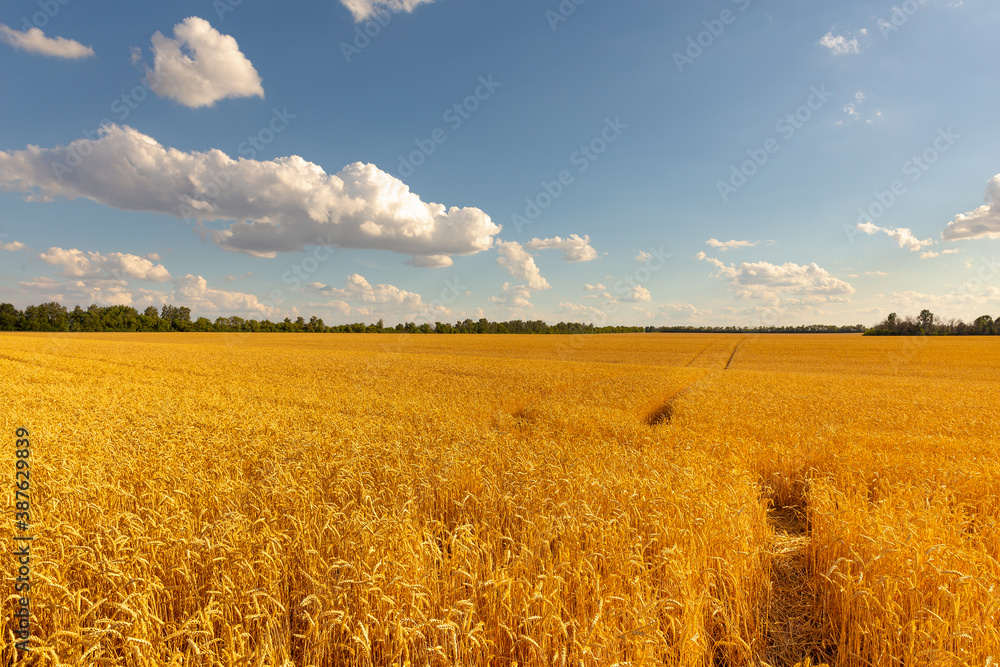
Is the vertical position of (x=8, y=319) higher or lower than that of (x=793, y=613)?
higher

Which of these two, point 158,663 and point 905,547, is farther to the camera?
point 905,547

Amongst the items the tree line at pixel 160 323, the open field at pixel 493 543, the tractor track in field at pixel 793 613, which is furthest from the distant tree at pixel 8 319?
the tractor track in field at pixel 793 613

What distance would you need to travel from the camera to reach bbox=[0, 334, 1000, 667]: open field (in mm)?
2996

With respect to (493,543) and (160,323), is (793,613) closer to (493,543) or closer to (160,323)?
(493,543)

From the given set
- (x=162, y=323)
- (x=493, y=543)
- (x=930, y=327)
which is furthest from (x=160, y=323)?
(x=930, y=327)

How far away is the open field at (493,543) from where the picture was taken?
3.00 m

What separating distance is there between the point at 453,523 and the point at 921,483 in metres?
8.00

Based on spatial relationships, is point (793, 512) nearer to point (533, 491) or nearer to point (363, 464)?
point (533, 491)

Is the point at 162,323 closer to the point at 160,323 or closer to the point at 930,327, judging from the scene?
the point at 160,323

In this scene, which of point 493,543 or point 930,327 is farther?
point 930,327

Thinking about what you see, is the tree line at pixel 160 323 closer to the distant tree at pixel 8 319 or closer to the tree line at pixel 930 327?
the distant tree at pixel 8 319

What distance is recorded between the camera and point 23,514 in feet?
13.9

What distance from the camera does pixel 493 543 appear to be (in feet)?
14.1

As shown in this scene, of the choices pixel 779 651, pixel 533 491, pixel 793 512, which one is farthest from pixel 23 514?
pixel 793 512
